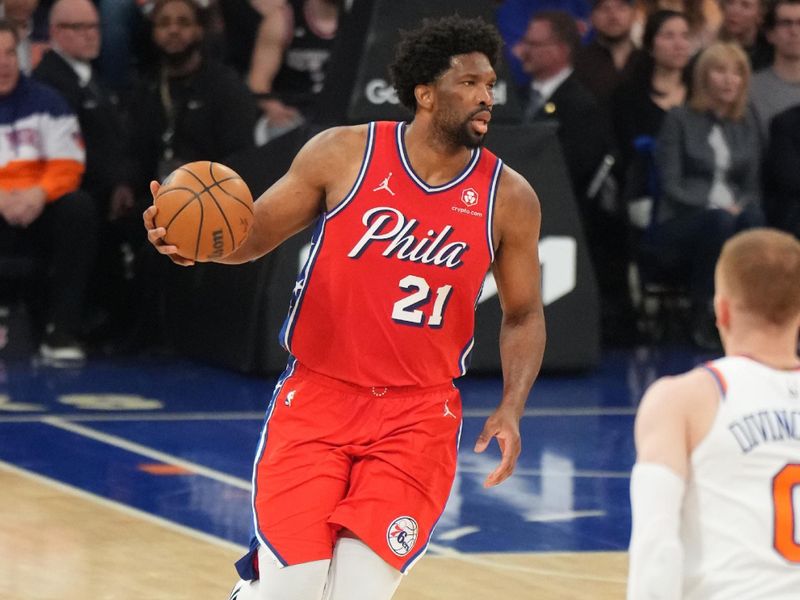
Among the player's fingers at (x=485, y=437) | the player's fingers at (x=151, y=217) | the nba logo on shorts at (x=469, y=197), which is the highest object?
the nba logo on shorts at (x=469, y=197)

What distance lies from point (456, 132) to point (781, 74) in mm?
6895

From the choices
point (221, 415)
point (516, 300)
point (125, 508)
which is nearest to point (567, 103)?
point (221, 415)

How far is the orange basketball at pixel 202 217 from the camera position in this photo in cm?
483

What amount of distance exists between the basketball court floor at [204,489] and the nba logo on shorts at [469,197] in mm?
1690

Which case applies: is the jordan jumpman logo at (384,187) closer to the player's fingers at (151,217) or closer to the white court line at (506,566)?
the player's fingers at (151,217)

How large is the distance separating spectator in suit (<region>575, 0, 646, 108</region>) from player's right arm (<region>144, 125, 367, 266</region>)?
6.37 m

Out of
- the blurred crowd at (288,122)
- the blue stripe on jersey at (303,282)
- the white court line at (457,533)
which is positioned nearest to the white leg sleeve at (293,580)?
the blue stripe on jersey at (303,282)

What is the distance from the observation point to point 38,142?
10.0 metres

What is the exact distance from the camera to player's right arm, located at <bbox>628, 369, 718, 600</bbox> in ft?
10.8

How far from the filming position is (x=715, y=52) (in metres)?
10.5

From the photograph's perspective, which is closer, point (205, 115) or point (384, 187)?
point (384, 187)

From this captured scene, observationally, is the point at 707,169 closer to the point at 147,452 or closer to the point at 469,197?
the point at 147,452

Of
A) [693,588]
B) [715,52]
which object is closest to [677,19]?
[715,52]

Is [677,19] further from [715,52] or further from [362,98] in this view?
[362,98]
